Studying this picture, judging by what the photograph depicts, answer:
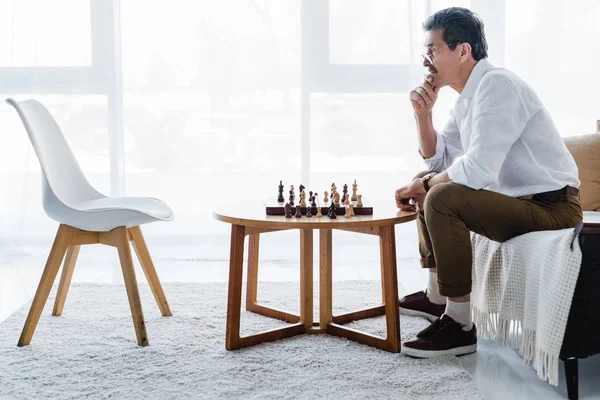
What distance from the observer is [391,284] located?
A: 204 centimetres

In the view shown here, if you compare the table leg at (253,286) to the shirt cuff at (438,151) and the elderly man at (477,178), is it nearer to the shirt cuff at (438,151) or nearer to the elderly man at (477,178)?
the elderly man at (477,178)

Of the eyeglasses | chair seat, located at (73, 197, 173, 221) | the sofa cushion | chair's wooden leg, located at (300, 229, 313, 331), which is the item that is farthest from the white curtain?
chair's wooden leg, located at (300, 229, 313, 331)

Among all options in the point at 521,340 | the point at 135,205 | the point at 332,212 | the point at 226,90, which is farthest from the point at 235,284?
the point at 226,90

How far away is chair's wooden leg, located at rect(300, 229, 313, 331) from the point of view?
2.22 meters

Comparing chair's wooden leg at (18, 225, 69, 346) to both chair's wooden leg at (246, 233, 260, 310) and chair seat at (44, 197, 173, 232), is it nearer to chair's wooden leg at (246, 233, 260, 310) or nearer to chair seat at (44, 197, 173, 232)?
chair seat at (44, 197, 173, 232)

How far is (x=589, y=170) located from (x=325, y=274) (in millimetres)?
1133

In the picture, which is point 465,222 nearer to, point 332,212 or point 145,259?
point 332,212

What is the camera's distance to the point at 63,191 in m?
2.43

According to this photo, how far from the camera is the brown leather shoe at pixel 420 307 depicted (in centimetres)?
238

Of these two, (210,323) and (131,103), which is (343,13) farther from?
(210,323)

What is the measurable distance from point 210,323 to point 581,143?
155 centimetres

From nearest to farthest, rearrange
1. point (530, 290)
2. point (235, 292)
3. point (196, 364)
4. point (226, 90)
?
point (530, 290)
point (196, 364)
point (235, 292)
point (226, 90)

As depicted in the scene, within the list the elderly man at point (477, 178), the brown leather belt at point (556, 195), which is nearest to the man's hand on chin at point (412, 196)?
the elderly man at point (477, 178)

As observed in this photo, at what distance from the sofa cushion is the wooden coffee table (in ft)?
2.63
